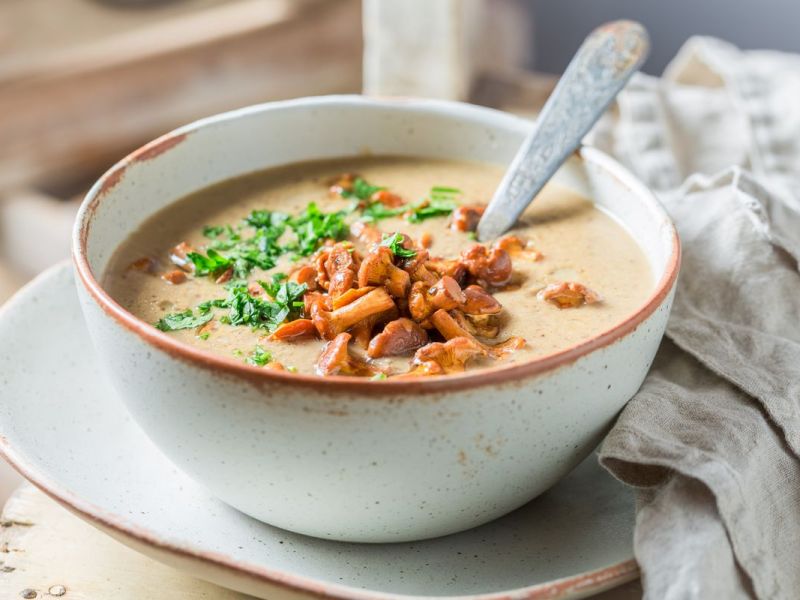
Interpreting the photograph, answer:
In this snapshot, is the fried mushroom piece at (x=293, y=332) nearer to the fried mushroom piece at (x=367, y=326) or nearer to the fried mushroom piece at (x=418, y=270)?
the fried mushroom piece at (x=367, y=326)

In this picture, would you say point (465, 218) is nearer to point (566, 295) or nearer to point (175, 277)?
point (566, 295)

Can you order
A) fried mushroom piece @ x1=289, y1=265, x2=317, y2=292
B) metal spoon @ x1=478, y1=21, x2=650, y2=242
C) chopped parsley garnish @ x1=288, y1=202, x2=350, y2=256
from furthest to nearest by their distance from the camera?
metal spoon @ x1=478, y1=21, x2=650, y2=242 → chopped parsley garnish @ x1=288, y1=202, x2=350, y2=256 → fried mushroom piece @ x1=289, y1=265, x2=317, y2=292

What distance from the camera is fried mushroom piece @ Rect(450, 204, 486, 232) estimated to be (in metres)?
2.22

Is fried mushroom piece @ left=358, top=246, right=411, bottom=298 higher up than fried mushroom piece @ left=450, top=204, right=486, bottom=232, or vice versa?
fried mushroom piece @ left=358, top=246, right=411, bottom=298

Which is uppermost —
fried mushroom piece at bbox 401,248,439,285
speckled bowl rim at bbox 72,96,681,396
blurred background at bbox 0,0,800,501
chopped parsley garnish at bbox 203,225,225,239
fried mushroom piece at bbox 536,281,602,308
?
speckled bowl rim at bbox 72,96,681,396

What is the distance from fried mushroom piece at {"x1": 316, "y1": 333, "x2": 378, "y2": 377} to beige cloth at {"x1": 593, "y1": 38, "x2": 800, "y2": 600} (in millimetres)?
403

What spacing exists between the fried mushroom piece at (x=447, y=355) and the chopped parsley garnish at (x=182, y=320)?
15.9 inches

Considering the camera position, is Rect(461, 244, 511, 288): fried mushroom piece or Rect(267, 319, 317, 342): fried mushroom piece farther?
Rect(461, 244, 511, 288): fried mushroom piece

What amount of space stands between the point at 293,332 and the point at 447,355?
0.88ft

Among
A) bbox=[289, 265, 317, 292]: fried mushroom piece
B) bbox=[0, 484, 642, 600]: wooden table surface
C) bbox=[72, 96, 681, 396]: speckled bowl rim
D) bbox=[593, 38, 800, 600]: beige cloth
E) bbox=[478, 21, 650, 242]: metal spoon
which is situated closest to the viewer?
bbox=[72, 96, 681, 396]: speckled bowl rim

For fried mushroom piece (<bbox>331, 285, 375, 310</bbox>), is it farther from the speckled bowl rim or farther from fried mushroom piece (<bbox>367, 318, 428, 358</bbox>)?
the speckled bowl rim

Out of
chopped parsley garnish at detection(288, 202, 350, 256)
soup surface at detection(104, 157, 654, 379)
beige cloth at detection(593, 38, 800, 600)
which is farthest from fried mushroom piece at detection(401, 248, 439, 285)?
beige cloth at detection(593, 38, 800, 600)

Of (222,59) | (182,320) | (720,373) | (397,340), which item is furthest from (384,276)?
(222,59)

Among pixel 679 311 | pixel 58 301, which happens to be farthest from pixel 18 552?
pixel 679 311
